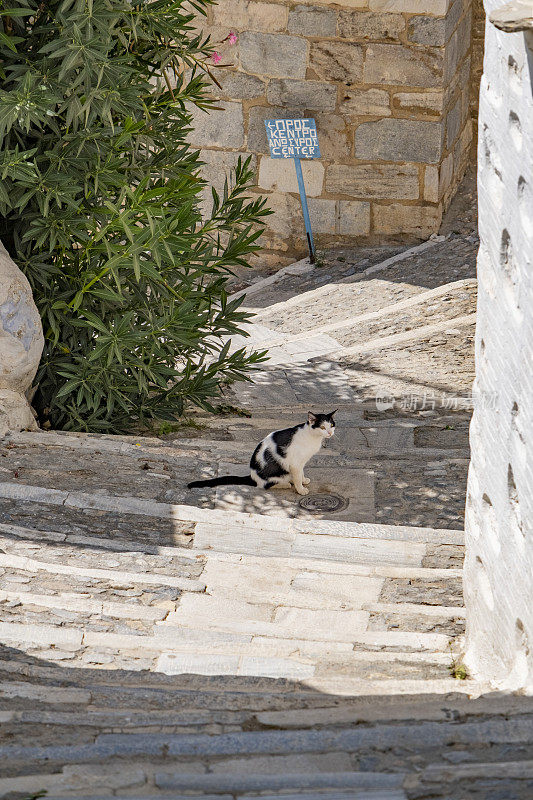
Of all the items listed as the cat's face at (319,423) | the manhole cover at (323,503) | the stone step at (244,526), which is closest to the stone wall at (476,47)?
the cat's face at (319,423)

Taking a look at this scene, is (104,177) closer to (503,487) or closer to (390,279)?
(503,487)

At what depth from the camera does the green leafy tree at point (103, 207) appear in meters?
4.84

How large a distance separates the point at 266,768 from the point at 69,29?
4025mm

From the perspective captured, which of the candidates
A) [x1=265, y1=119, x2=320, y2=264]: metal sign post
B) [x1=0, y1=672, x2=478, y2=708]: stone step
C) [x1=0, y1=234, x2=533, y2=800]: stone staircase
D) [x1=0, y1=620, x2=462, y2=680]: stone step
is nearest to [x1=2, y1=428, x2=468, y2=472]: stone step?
[x1=0, y1=234, x2=533, y2=800]: stone staircase

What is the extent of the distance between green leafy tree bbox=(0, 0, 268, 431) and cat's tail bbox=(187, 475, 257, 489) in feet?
3.31

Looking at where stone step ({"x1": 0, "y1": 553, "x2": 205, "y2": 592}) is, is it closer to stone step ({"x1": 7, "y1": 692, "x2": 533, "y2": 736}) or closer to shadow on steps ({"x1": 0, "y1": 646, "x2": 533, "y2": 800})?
shadow on steps ({"x1": 0, "y1": 646, "x2": 533, "y2": 800})

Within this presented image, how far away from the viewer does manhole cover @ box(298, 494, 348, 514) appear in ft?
15.2

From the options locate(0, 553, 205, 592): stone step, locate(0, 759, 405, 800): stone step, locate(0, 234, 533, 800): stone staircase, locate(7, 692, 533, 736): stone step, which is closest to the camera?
locate(0, 759, 405, 800): stone step

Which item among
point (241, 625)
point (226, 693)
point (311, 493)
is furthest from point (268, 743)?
point (311, 493)

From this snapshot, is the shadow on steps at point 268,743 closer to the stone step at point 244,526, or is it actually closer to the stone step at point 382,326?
the stone step at point 244,526

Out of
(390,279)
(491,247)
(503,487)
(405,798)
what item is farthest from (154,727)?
(390,279)

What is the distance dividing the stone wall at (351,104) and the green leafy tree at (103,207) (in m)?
3.66

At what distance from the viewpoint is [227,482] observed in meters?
4.82

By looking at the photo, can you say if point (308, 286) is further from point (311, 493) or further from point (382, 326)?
point (311, 493)
